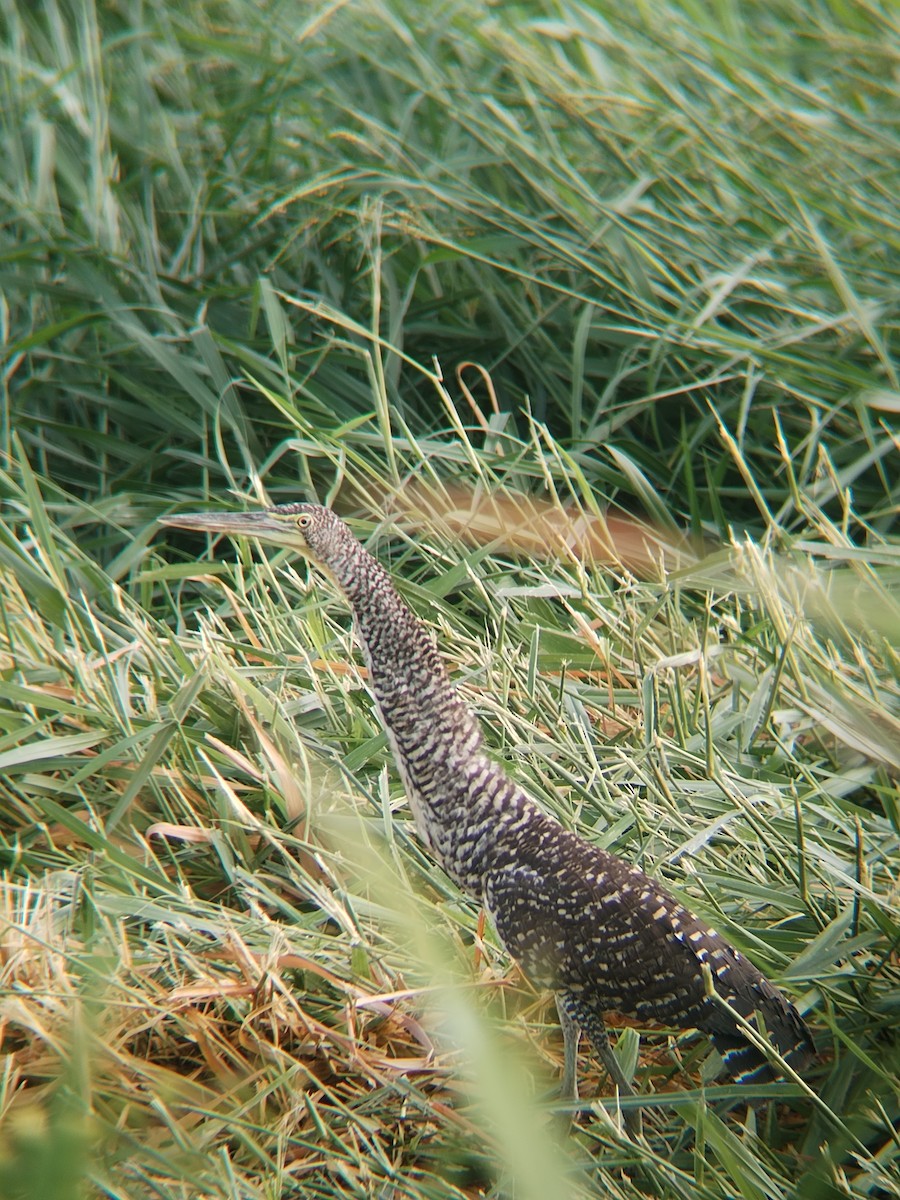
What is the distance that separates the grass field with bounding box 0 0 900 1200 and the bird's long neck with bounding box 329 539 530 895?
0.52 feet

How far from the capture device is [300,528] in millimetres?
1821

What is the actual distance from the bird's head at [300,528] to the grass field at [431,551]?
417 mm

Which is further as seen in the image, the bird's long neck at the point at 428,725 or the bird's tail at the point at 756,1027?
the bird's long neck at the point at 428,725

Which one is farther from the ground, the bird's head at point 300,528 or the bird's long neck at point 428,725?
the bird's head at point 300,528

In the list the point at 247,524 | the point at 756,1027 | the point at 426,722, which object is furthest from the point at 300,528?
the point at 756,1027

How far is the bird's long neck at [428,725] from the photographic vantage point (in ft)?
5.98

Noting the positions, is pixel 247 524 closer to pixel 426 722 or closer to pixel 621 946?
pixel 426 722

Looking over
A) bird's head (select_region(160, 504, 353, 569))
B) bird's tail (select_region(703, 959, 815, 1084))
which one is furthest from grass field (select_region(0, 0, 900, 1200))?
bird's head (select_region(160, 504, 353, 569))

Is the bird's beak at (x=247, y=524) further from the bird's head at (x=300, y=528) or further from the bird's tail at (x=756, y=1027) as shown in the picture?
the bird's tail at (x=756, y=1027)

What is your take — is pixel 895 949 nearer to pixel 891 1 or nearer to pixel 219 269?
pixel 219 269

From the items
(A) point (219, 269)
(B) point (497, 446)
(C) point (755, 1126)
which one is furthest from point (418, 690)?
(A) point (219, 269)

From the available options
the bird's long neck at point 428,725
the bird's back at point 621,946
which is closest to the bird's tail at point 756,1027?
the bird's back at point 621,946

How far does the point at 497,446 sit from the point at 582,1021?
1399mm

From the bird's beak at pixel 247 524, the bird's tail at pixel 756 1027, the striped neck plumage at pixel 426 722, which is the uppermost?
the bird's beak at pixel 247 524
